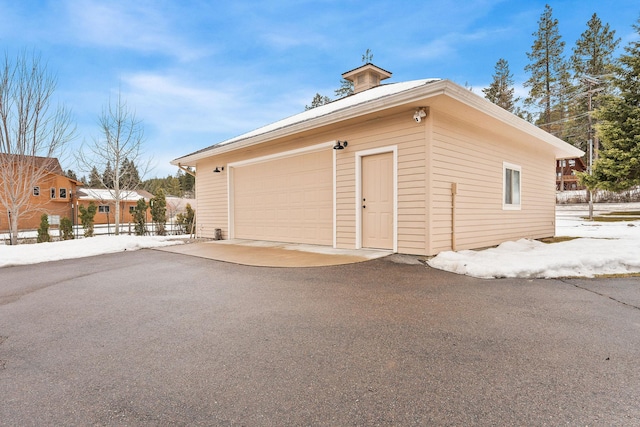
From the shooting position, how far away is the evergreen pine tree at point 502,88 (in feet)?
101

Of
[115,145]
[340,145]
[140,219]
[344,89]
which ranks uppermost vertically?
[344,89]

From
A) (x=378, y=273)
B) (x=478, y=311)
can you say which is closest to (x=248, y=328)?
(x=478, y=311)

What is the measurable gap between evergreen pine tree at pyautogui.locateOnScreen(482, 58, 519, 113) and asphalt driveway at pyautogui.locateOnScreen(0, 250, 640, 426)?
3212cm

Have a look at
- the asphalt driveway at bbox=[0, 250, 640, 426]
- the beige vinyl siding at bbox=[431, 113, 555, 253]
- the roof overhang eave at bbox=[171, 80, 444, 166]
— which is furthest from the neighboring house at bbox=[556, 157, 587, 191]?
the asphalt driveway at bbox=[0, 250, 640, 426]

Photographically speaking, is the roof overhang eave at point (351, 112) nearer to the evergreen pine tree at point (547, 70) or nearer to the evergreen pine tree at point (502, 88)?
the evergreen pine tree at point (547, 70)

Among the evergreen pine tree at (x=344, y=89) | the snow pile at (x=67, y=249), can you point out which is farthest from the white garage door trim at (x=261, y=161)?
the evergreen pine tree at (x=344, y=89)

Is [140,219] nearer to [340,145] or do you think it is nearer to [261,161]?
[261,161]

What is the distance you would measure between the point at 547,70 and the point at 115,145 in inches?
1340

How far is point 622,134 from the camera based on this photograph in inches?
534

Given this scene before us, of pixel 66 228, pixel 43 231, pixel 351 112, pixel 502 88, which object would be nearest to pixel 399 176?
pixel 351 112

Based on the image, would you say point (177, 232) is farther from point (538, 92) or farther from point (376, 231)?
point (538, 92)

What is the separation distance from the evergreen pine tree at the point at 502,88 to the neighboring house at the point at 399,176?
81.1 feet

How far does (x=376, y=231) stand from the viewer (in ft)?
20.8

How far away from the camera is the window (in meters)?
7.87
